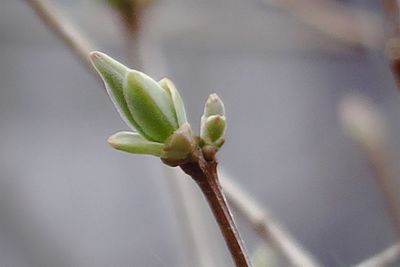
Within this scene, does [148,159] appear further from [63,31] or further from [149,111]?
[149,111]

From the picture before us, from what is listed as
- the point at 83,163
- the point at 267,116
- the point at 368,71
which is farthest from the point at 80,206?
the point at 368,71

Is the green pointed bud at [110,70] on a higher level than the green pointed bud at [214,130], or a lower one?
higher

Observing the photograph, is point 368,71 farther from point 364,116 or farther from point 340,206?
point 364,116

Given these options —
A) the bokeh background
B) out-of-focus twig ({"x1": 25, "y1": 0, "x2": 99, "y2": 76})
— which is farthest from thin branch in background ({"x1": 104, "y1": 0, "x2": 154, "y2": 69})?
the bokeh background

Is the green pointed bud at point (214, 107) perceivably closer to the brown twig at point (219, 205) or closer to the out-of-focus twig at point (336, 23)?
the brown twig at point (219, 205)

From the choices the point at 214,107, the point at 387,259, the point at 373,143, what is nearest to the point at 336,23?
the point at 373,143

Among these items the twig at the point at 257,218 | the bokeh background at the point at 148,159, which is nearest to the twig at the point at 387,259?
the twig at the point at 257,218
